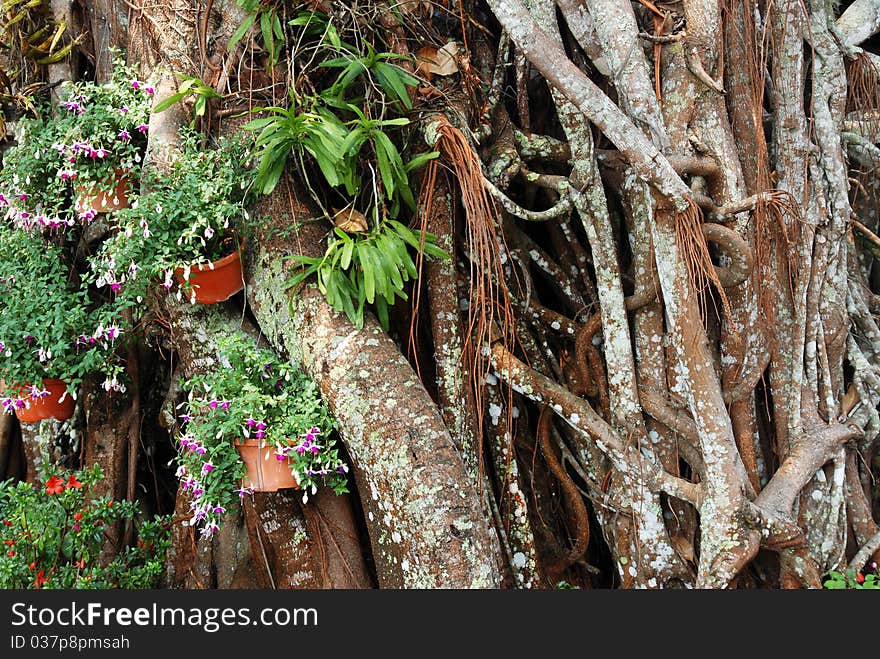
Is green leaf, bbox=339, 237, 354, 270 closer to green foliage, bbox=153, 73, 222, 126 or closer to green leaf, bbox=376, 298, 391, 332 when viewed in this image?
green leaf, bbox=376, 298, 391, 332

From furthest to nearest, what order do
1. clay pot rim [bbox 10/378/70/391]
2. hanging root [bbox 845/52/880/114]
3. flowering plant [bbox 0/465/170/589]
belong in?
hanging root [bbox 845/52/880/114] → clay pot rim [bbox 10/378/70/391] → flowering plant [bbox 0/465/170/589]

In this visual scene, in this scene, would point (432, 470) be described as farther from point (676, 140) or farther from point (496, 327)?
point (676, 140)

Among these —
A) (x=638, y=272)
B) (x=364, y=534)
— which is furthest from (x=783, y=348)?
(x=364, y=534)

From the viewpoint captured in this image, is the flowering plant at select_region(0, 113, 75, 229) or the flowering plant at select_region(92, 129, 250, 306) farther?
the flowering plant at select_region(0, 113, 75, 229)

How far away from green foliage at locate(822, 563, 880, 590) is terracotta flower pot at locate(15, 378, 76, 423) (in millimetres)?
2624

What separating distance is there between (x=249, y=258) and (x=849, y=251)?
2.30 metres

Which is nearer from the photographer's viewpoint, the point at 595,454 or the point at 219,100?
the point at 219,100

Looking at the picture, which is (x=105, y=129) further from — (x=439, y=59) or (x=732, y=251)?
(x=732, y=251)

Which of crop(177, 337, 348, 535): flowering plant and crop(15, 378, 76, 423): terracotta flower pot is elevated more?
crop(15, 378, 76, 423): terracotta flower pot

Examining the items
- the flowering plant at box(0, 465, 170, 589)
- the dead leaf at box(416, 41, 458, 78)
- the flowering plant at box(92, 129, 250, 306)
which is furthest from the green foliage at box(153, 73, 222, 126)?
the flowering plant at box(0, 465, 170, 589)

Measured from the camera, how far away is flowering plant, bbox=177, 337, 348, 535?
2.13 metres

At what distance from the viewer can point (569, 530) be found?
280cm

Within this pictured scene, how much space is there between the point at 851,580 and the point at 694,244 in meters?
1.29

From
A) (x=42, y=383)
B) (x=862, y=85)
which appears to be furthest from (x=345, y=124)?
(x=862, y=85)
